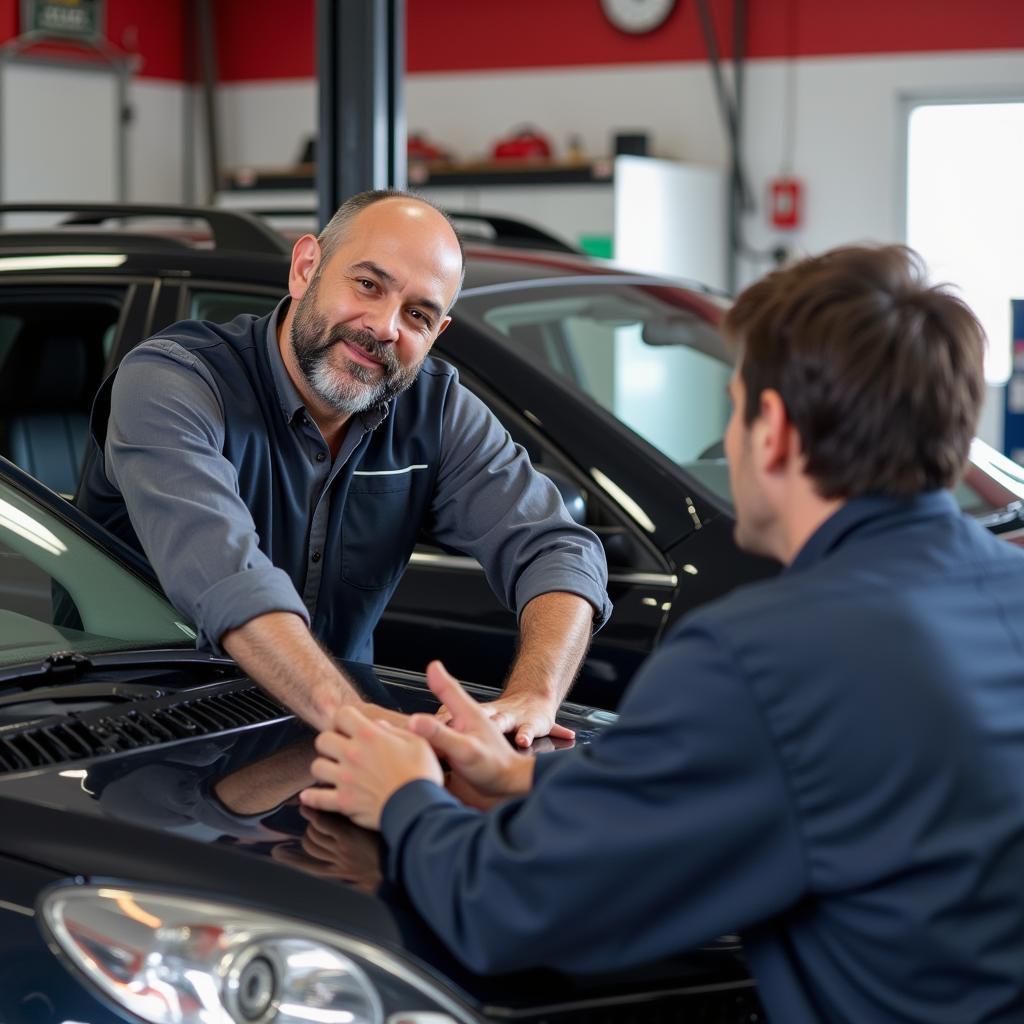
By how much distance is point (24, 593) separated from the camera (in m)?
2.14

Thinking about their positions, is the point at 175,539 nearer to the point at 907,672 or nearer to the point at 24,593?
the point at 24,593

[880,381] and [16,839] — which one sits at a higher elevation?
[880,381]

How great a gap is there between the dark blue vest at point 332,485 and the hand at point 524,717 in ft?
1.86

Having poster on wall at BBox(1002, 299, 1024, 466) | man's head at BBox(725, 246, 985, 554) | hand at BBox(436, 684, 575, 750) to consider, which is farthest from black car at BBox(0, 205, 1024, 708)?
poster on wall at BBox(1002, 299, 1024, 466)

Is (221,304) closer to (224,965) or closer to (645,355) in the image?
(645,355)

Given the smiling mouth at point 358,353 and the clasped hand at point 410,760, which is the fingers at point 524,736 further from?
the smiling mouth at point 358,353

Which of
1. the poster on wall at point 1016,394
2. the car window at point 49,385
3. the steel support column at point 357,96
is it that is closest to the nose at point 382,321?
the car window at point 49,385

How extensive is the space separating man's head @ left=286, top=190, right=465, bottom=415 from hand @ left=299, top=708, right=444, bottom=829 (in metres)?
0.94

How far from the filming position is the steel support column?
446 centimetres

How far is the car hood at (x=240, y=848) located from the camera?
1.44m

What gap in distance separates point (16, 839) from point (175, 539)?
68cm

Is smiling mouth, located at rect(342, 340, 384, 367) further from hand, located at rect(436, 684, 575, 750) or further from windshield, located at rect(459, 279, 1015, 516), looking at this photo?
windshield, located at rect(459, 279, 1015, 516)

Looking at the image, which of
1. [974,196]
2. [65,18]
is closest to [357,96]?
[974,196]

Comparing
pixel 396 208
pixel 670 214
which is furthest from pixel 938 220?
pixel 396 208
